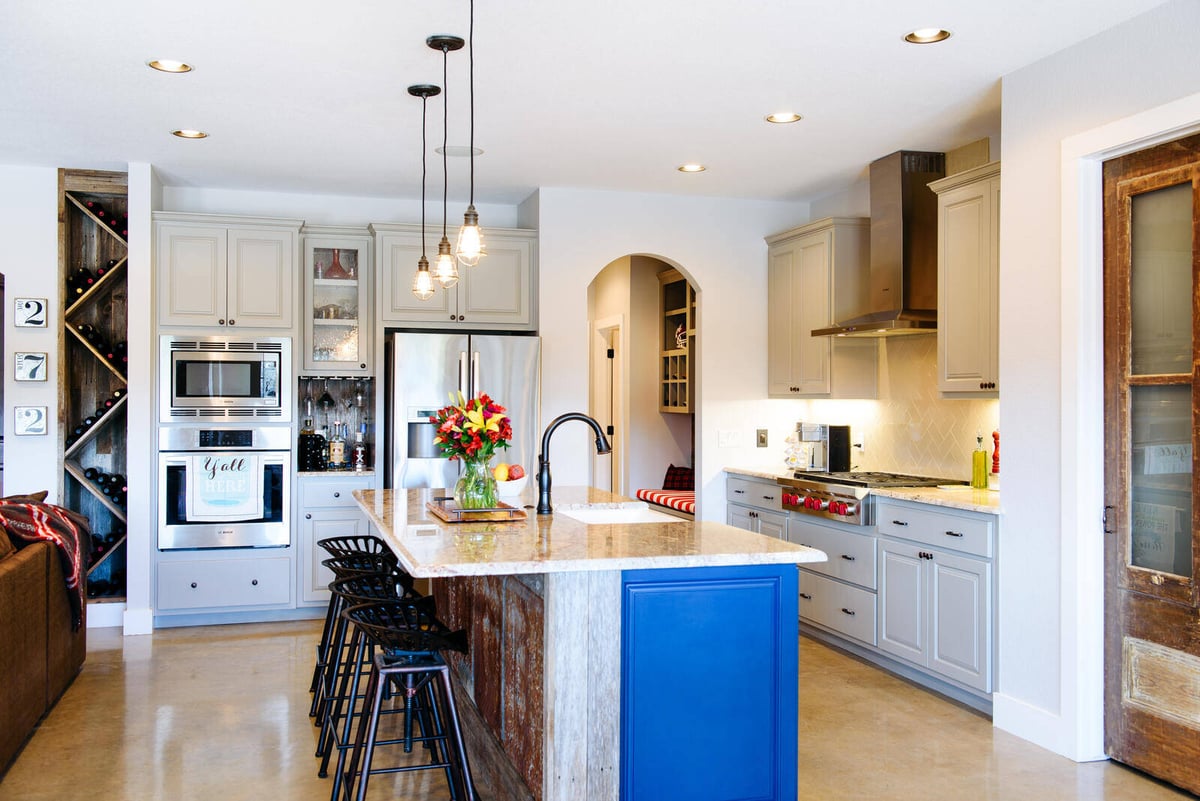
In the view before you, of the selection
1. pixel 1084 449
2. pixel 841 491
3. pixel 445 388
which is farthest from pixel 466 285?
pixel 1084 449

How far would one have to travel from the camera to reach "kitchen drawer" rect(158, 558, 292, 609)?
18.9ft

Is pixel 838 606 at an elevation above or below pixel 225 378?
below

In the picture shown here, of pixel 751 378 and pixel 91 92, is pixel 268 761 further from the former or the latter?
pixel 751 378

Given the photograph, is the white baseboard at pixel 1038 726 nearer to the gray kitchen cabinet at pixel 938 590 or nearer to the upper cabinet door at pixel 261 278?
the gray kitchen cabinet at pixel 938 590

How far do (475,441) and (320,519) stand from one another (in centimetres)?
→ 286

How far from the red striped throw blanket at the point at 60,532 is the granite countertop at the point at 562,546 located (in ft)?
5.47

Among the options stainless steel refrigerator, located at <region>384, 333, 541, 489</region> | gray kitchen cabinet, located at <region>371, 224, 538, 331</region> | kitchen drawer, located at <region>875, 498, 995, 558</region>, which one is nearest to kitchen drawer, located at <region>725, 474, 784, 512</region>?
kitchen drawer, located at <region>875, 498, 995, 558</region>

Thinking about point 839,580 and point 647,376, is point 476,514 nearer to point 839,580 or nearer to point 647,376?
point 839,580

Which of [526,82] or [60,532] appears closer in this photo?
[526,82]

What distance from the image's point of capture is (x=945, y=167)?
5.27 meters

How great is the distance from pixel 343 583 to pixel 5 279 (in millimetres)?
3582

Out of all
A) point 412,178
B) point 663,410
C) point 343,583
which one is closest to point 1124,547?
point 343,583

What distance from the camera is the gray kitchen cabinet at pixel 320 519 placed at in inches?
236

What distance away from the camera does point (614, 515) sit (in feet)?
12.5
